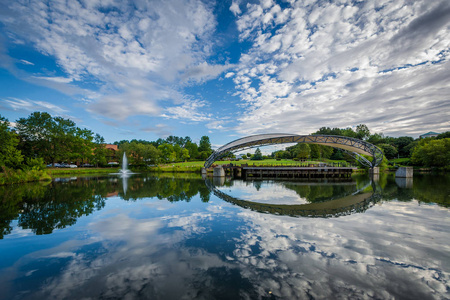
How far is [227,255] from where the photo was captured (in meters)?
5.84

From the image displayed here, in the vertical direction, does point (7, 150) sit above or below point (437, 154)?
above

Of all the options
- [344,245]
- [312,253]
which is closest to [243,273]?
[312,253]

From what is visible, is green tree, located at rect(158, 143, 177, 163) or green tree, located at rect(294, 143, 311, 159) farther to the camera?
green tree, located at rect(294, 143, 311, 159)

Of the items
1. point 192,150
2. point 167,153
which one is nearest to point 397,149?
point 192,150

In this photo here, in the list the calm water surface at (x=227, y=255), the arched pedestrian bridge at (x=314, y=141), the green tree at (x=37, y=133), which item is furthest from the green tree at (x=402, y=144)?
the green tree at (x=37, y=133)

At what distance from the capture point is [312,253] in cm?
588

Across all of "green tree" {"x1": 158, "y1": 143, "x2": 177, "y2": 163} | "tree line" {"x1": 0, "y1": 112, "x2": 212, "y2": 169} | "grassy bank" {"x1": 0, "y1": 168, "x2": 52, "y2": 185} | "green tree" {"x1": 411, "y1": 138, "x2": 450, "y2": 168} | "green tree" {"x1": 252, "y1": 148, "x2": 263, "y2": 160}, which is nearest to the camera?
"grassy bank" {"x1": 0, "y1": 168, "x2": 52, "y2": 185}

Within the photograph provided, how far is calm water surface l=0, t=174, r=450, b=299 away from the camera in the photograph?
13.8 ft

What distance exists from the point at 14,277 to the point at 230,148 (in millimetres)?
38410

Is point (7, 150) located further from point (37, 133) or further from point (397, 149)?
point (397, 149)

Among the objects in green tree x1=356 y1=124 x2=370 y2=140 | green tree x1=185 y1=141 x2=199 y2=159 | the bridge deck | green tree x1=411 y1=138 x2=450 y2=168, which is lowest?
the bridge deck

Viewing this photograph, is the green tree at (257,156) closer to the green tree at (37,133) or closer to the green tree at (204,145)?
the green tree at (204,145)

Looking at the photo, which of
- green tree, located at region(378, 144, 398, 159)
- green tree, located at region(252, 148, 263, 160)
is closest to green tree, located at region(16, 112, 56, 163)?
green tree, located at region(252, 148, 263, 160)

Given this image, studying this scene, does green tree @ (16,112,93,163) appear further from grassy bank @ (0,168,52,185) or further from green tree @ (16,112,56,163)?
grassy bank @ (0,168,52,185)
